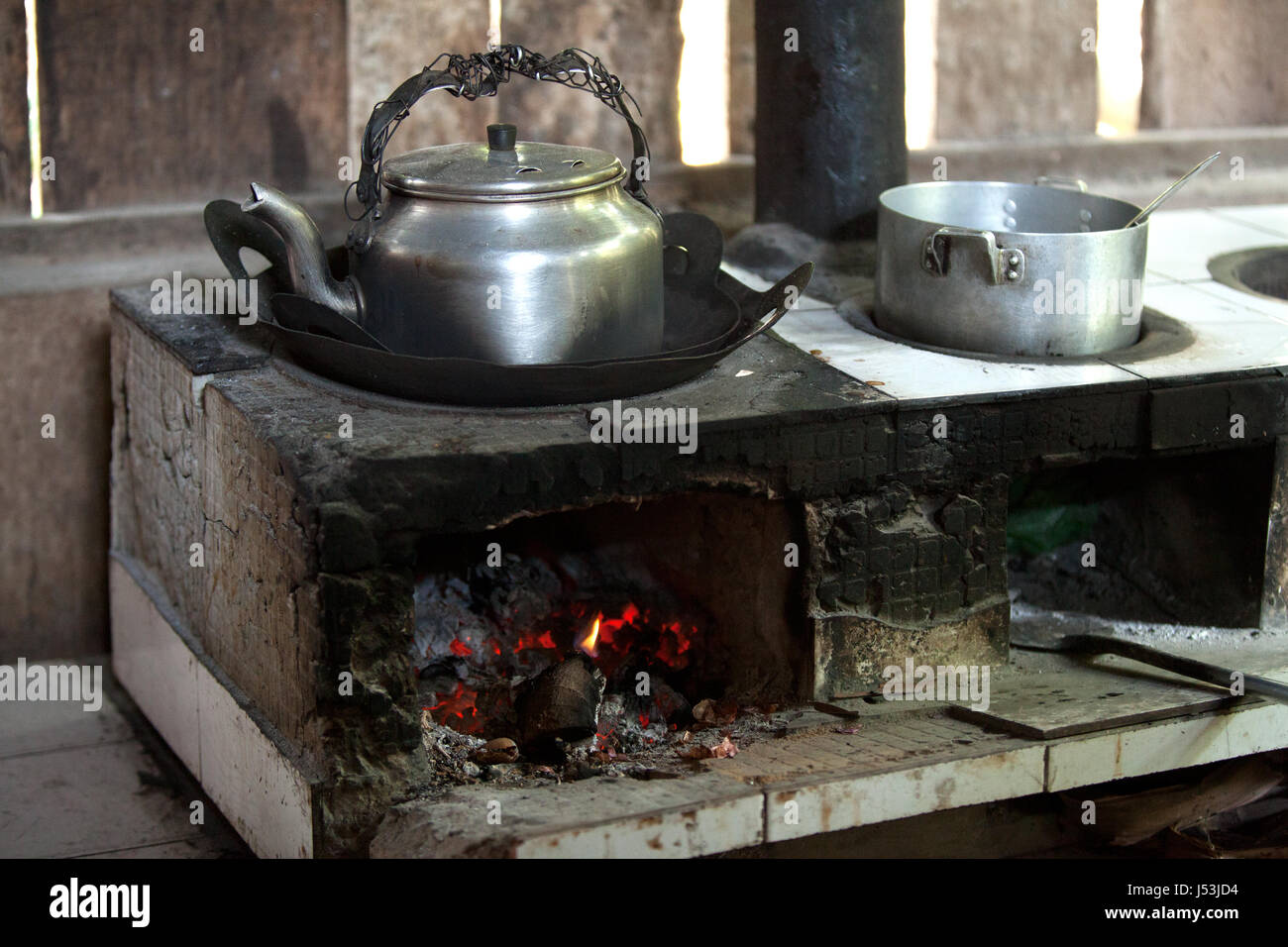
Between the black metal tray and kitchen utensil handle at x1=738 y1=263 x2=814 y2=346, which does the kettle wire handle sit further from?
kitchen utensil handle at x1=738 y1=263 x2=814 y2=346

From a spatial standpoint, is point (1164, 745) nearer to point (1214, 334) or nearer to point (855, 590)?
point (855, 590)

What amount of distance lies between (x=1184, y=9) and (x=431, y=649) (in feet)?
9.95

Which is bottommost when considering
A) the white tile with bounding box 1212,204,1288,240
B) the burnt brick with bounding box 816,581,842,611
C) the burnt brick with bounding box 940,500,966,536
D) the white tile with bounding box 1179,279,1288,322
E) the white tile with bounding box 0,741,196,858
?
the white tile with bounding box 0,741,196,858

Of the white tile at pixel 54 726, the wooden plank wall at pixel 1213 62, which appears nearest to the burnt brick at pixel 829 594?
the white tile at pixel 54 726

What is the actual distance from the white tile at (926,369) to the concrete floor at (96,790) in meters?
1.54

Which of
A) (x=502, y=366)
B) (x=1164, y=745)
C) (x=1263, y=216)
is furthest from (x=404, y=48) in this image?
(x=1164, y=745)

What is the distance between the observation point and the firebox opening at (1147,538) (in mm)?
3539

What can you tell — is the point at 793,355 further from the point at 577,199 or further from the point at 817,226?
the point at 817,226

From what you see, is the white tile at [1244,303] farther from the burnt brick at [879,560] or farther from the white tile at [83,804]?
the white tile at [83,804]

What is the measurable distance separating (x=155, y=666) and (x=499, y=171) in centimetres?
145

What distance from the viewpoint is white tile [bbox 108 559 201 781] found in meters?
3.62

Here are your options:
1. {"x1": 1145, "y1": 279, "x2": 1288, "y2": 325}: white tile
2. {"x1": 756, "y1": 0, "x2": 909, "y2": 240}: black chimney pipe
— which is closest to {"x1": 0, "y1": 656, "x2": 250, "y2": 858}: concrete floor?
{"x1": 756, "y1": 0, "x2": 909, "y2": 240}: black chimney pipe
